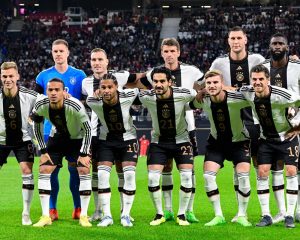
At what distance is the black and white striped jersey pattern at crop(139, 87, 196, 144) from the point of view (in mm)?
9359

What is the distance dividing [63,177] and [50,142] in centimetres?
868

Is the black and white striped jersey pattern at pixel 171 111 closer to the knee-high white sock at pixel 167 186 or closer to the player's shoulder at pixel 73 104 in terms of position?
the knee-high white sock at pixel 167 186

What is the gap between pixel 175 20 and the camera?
149 ft

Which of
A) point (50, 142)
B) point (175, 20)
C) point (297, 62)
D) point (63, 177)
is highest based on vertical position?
point (175, 20)

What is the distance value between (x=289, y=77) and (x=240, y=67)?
0.63 metres

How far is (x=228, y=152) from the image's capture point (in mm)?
9484

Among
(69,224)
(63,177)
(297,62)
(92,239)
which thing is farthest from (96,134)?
(63,177)

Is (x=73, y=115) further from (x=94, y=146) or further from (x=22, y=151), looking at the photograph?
(x=22, y=151)

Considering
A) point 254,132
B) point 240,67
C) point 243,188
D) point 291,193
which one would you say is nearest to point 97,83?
point 240,67

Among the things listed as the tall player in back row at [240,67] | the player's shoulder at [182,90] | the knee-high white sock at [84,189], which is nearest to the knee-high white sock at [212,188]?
the tall player in back row at [240,67]

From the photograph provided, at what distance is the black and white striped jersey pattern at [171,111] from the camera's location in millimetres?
9359

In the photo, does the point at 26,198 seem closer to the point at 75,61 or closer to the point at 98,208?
the point at 98,208

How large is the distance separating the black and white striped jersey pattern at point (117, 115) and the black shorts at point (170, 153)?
0.34 m

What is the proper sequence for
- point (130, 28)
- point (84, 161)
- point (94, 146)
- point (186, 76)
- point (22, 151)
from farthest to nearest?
point (130, 28) → point (186, 76) → point (94, 146) → point (22, 151) → point (84, 161)
